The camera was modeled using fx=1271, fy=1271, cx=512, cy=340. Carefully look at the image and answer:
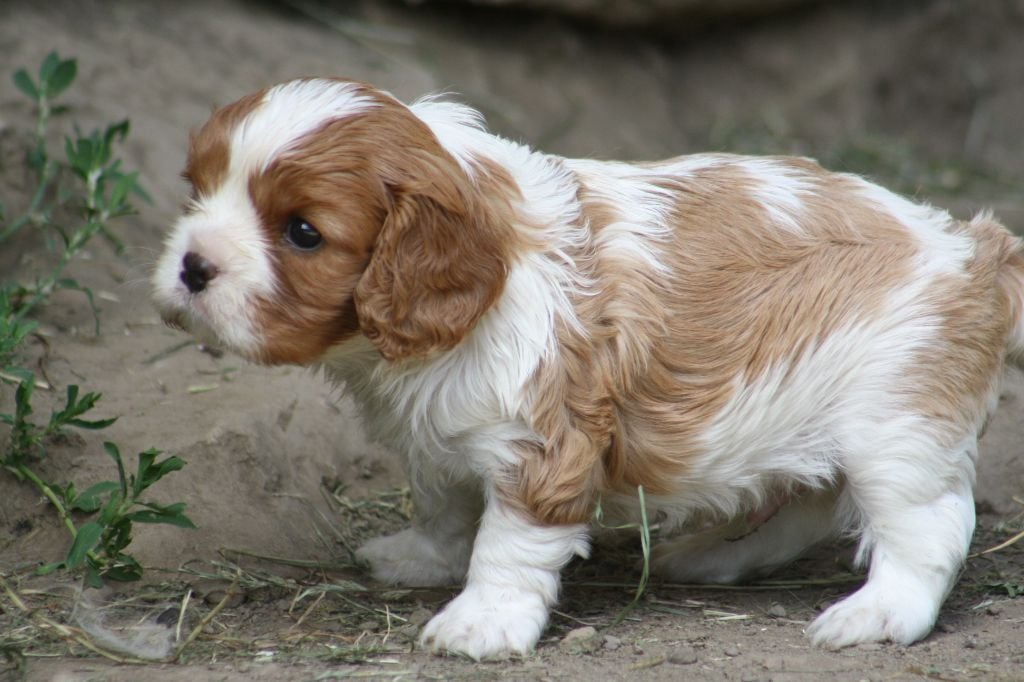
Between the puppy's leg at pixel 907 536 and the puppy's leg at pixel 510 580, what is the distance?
970 millimetres

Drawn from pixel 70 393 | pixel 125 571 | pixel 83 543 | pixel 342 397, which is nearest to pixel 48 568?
pixel 125 571

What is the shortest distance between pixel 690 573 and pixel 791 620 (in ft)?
2.03

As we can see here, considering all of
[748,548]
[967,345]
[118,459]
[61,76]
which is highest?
[61,76]

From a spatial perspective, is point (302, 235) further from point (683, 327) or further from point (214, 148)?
point (683, 327)

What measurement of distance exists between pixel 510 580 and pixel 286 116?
1776mm

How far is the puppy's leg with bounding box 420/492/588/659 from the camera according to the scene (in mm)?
4418

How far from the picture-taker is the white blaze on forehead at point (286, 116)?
411 cm

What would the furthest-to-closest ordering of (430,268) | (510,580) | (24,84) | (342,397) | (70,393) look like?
(24,84) → (342,397) → (70,393) → (510,580) → (430,268)

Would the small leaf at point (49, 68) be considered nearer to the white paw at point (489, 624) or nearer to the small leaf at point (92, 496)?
the small leaf at point (92, 496)

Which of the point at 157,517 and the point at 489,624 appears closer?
the point at 489,624

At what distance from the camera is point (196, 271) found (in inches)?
161

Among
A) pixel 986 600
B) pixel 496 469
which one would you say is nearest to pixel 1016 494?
pixel 986 600

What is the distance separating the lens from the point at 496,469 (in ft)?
14.7

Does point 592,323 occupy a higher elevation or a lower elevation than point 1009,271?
lower
